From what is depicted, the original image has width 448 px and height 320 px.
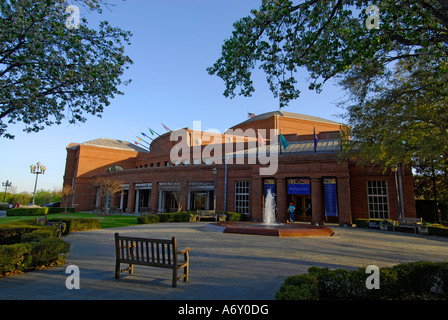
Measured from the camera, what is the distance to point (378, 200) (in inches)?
888

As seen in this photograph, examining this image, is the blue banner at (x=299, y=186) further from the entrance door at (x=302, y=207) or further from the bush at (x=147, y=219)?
the bush at (x=147, y=219)

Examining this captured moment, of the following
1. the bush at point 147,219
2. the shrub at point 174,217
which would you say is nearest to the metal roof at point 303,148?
the shrub at point 174,217

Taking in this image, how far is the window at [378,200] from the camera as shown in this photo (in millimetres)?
22359

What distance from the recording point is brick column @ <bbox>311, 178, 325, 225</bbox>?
69.2 ft

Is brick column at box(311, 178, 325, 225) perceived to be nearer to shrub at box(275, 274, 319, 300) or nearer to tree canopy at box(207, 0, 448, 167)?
tree canopy at box(207, 0, 448, 167)

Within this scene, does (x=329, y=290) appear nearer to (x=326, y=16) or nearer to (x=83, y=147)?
(x=326, y=16)

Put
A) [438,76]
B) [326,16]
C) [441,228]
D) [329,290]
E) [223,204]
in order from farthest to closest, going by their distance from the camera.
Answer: [223,204] → [441,228] → [326,16] → [438,76] → [329,290]

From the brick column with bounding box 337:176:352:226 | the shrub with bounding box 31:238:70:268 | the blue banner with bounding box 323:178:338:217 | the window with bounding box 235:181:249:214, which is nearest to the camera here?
the shrub with bounding box 31:238:70:268

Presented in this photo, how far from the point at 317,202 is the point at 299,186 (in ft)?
6.43

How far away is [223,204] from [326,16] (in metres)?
20.5

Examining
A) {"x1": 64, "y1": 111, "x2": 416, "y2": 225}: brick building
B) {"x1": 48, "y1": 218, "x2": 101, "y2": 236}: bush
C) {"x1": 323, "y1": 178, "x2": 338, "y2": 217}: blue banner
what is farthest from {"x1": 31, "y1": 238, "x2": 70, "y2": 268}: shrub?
{"x1": 323, "y1": 178, "x2": 338, "y2": 217}: blue banner

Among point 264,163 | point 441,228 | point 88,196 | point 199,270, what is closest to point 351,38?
point 199,270

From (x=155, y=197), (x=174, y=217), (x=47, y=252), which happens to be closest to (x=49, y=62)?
(x=47, y=252)

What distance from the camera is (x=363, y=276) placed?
4590 mm
